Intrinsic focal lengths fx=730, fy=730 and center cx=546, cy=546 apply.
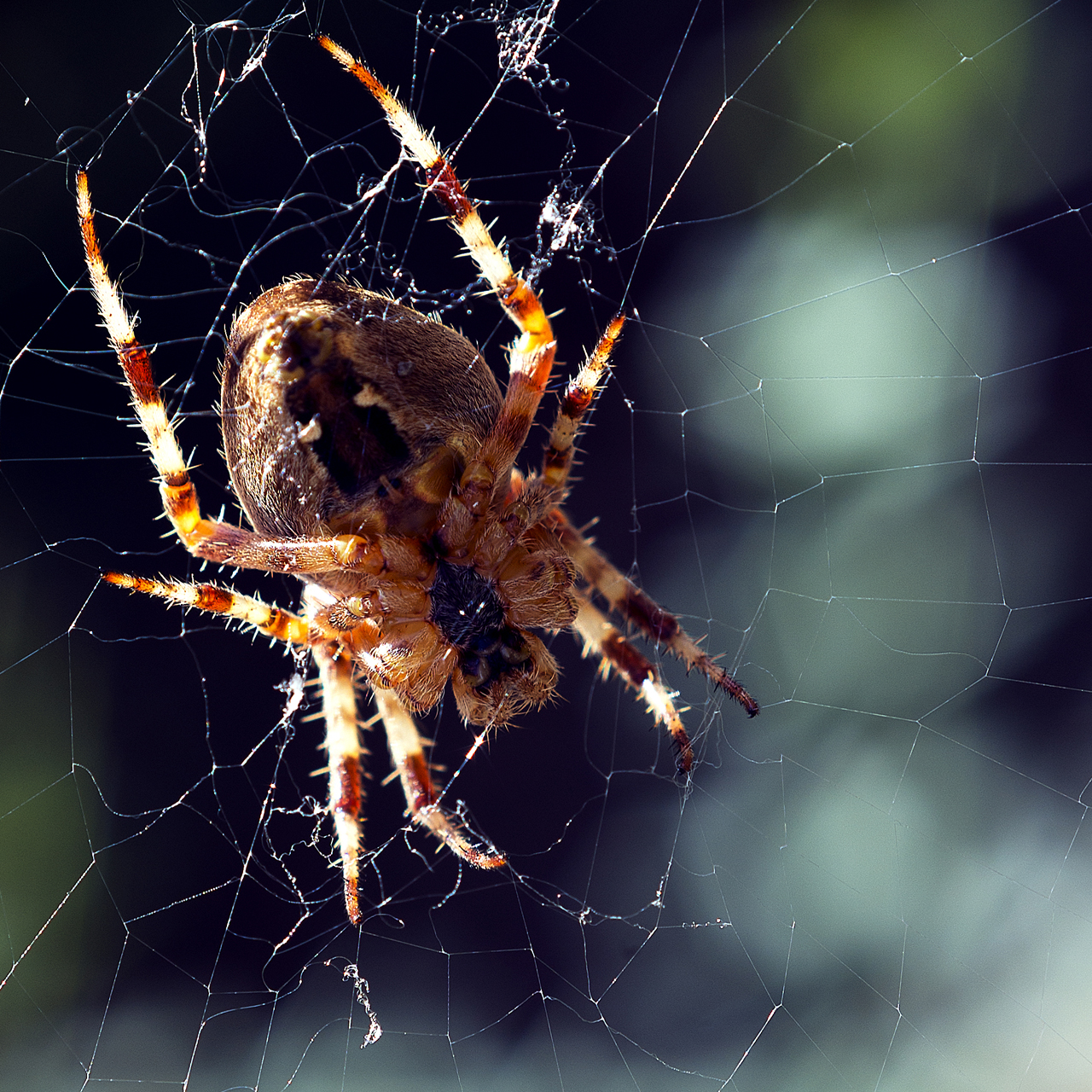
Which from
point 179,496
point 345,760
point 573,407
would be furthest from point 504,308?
point 345,760

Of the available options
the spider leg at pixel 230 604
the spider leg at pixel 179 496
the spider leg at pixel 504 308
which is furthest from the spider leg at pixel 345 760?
the spider leg at pixel 504 308

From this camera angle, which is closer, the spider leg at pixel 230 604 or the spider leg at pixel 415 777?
the spider leg at pixel 230 604

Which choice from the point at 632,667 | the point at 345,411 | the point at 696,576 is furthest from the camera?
the point at 696,576

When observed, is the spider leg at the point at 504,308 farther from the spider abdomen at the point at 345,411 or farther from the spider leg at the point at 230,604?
the spider leg at the point at 230,604

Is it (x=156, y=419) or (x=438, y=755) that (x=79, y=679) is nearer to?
(x=438, y=755)

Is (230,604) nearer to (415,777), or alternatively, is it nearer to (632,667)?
(415,777)

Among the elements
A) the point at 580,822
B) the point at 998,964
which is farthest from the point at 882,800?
the point at 580,822
